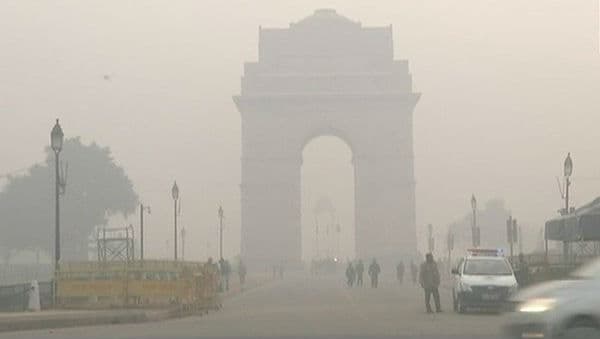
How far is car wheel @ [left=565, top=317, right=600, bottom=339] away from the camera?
14055 millimetres

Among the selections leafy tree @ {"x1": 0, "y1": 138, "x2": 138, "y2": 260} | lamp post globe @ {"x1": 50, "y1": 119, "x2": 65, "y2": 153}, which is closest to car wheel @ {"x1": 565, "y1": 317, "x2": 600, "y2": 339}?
lamp post globe @ {"x1": 50, "y1": 119, "x2": 65, "y2": 153}

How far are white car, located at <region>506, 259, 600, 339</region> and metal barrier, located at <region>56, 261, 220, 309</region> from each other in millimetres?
18674

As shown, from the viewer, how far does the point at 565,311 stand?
46.0 ft

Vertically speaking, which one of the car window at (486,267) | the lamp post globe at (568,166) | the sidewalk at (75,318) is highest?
the lamp post globe at (568,166)

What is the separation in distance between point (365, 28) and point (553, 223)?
80723 mm

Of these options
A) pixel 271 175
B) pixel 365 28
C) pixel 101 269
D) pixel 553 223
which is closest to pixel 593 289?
pixel 101 269

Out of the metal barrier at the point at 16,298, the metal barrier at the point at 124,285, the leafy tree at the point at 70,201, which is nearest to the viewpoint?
the metal barrier at the point at 16,298

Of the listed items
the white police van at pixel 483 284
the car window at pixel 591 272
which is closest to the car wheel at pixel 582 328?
the car window at pixel 591 272

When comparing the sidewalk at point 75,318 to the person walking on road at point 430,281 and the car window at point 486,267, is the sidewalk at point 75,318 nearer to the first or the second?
the person walking on road at point 430,281

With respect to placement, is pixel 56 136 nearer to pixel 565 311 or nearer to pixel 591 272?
pixel 591 272

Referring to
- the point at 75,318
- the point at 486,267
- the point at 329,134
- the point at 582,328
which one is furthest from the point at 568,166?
the point at 329,134

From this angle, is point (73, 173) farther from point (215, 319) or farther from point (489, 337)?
point (489, 337)

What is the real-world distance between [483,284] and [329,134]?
85018mm

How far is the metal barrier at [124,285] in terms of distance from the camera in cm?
3197
